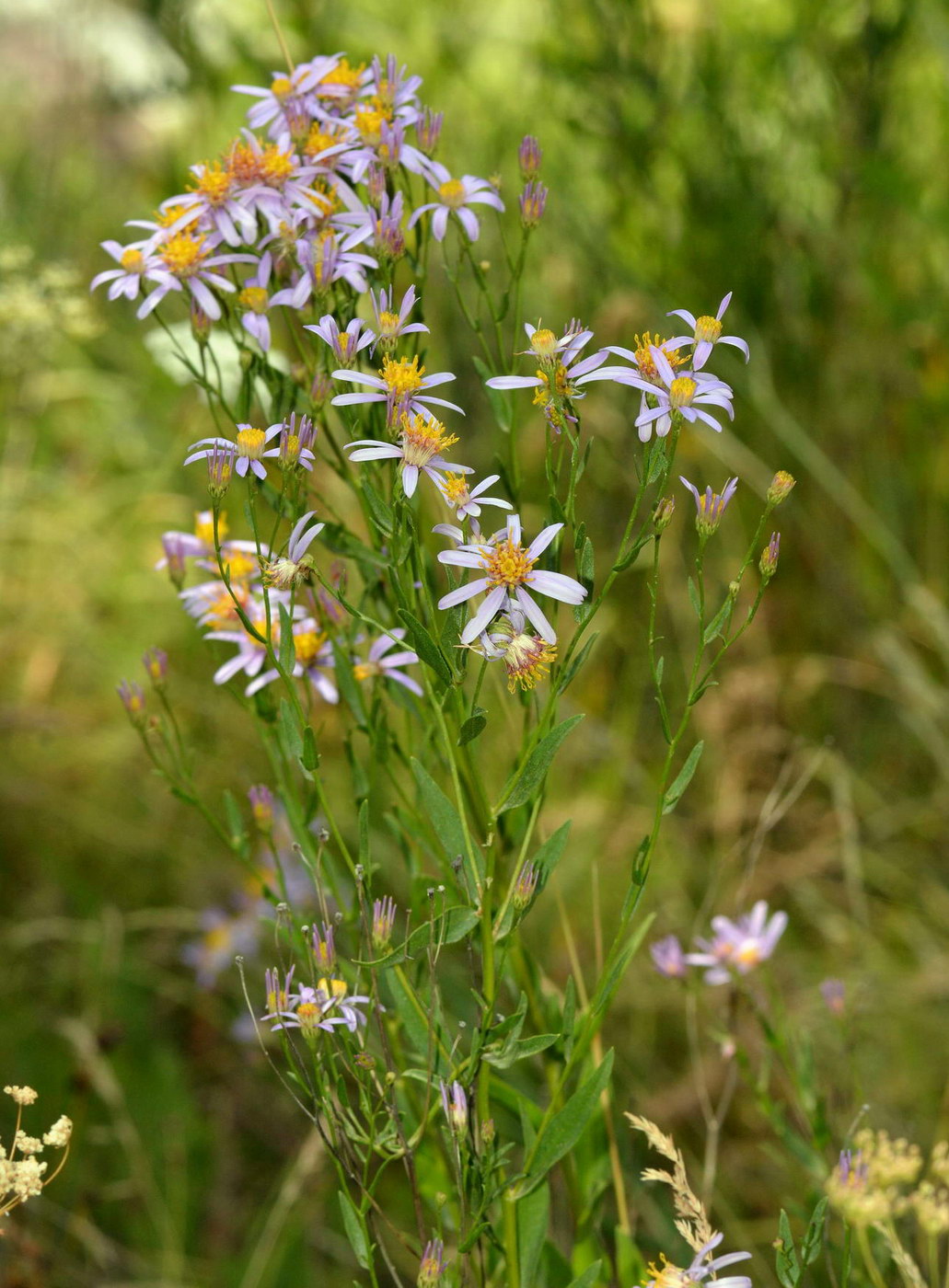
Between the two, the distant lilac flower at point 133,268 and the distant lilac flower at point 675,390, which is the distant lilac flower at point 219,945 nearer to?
the distant lilac flower at point 133,268

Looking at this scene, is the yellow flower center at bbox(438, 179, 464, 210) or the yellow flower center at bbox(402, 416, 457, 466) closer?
the yellow flower center at bbox(402, 416, 457, 466)

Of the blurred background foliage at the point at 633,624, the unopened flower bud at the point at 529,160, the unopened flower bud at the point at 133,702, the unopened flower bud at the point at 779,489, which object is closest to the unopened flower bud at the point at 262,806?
the unopened flower bud at the point at 133,702

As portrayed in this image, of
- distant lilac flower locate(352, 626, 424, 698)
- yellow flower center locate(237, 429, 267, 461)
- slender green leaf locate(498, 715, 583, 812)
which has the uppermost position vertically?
yellow flower center locate(237, 429, 267, 461)

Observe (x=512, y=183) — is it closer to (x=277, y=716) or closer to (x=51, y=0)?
(x=51, y=0)

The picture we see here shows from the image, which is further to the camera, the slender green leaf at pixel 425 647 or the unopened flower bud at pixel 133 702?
the unopened flower bud at pixel 133 702

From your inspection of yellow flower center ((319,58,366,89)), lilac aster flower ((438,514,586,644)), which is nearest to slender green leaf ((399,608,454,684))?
lilac aster flower ((438,514,586,644))

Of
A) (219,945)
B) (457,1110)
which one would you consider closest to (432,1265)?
(457,1110)

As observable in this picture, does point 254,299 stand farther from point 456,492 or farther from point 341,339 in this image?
point 456,492

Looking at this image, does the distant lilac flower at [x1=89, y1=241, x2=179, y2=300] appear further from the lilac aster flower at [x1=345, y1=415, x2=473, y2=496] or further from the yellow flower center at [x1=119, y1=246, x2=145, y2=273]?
the lilac aster flower at [x1=345, y1=415, x2=473, y2=496]
